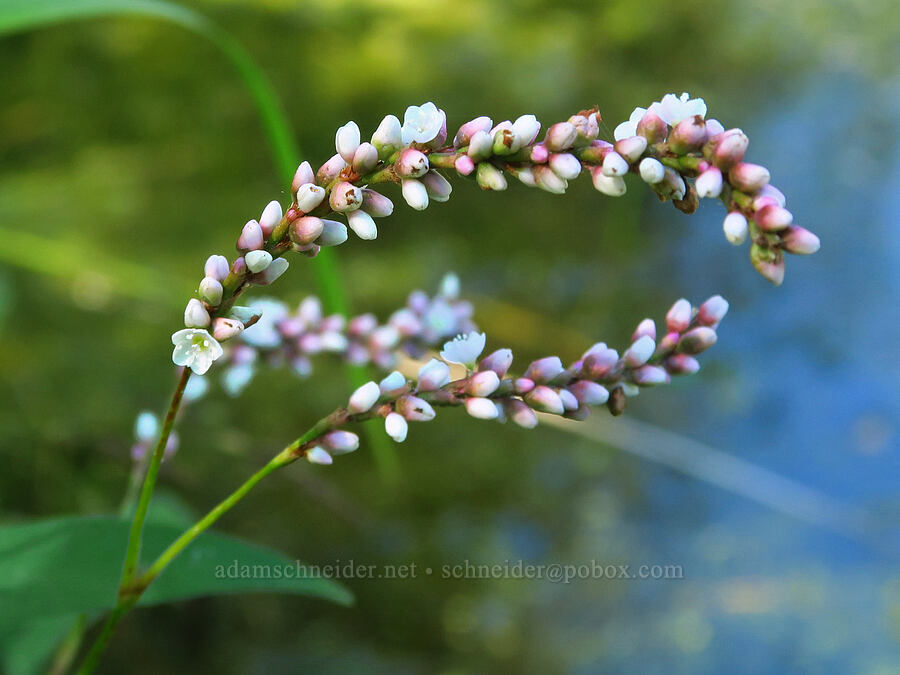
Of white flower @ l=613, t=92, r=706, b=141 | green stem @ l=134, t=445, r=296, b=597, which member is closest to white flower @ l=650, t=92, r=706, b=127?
white flower @ l=613, t=92, r=706, b=141

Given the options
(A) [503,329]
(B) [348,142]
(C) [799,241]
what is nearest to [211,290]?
(B) [348,142]

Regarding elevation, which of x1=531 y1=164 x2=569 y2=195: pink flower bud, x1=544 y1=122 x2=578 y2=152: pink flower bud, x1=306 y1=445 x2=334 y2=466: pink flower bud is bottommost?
x1=306 y1=445 x2=334 y2=466: pink flower bud

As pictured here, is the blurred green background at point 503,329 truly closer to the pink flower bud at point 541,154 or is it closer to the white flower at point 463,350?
the white flower at point 463,350

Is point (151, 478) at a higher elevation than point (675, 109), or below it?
below

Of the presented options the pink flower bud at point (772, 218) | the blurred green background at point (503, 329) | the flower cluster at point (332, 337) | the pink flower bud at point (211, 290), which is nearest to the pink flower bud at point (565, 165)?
the pink flower bud at point (772, 218)

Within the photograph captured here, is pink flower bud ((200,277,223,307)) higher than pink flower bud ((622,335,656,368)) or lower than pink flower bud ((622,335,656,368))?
lower

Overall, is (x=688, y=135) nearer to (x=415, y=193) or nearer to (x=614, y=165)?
(x=614, y=165)

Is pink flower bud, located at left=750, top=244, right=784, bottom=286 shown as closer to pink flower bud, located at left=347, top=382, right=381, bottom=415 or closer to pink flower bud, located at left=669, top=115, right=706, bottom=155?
pink flower bud, located at left=669, top=115, right=706, bottom=155
